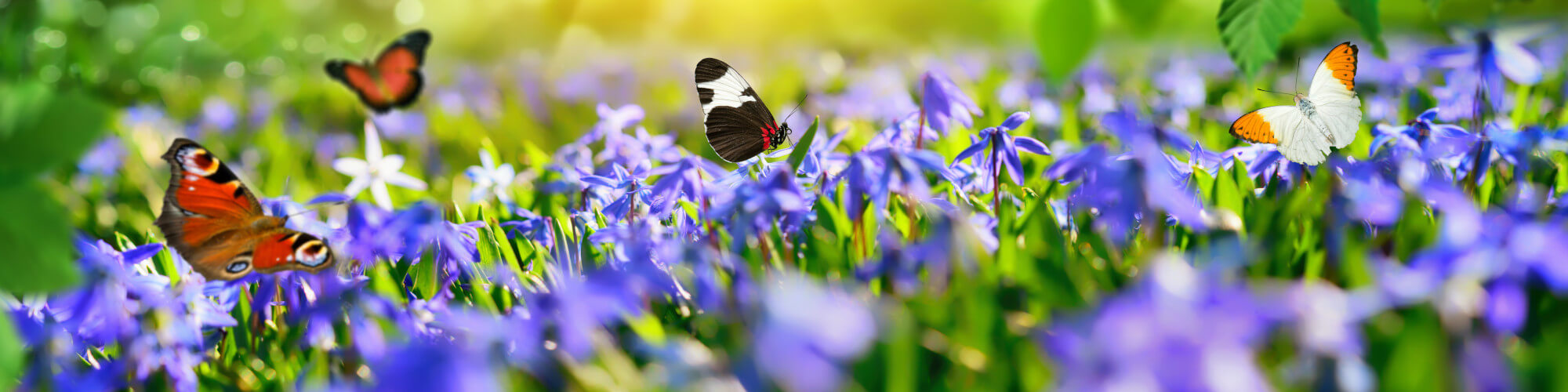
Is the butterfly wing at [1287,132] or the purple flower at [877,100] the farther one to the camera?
the purple flower at [877,100]

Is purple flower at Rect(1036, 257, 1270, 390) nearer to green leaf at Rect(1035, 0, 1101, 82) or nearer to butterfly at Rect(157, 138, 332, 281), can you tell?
green leaf at Rect(1035, 0, 1101, 82)

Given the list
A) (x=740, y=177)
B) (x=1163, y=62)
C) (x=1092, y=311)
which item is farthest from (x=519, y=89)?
(x=1092, y=311)

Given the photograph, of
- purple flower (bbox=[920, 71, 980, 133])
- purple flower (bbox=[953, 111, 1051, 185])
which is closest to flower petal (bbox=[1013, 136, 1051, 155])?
purple flower (bbox=[953, 111, 1051, 185])

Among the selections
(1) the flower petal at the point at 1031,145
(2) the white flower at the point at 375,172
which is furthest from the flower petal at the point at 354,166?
(1) the flower petal at the point at 1031,145

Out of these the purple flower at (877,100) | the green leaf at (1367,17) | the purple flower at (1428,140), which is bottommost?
the purple flower at (877,100)

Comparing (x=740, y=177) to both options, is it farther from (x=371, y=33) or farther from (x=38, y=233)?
(x=371, y=33)

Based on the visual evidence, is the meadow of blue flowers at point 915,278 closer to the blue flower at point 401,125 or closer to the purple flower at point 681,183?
the purple flower at point 681,183

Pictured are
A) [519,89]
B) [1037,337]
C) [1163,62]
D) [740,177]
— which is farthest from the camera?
[519,89]
